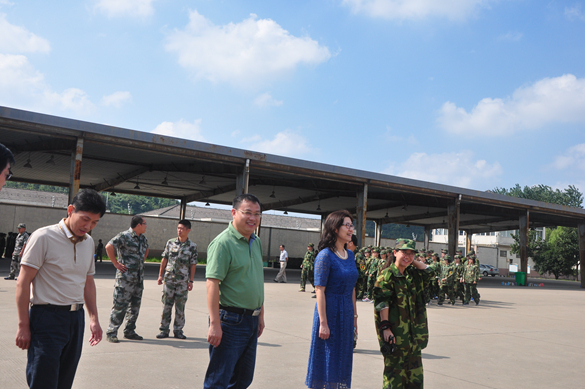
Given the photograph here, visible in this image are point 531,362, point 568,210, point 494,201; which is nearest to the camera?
point 531,362

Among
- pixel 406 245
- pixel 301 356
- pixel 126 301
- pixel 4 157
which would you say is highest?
pixel 4 157

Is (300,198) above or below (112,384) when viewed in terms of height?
above

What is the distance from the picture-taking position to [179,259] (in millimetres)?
7391

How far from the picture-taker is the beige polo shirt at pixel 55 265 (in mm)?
3111

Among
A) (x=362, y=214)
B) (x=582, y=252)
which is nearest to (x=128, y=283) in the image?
(x=362, y=214)

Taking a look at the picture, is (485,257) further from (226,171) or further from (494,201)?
(226,171)

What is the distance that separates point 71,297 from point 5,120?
14575 millimetres

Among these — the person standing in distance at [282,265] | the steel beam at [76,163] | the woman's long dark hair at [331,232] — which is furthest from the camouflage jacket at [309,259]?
the woman's long dark hair at [331,232]

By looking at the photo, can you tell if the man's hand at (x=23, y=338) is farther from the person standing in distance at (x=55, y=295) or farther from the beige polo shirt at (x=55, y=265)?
the beige polo shirt at (x=55, y=265)

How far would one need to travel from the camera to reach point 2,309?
887 cm

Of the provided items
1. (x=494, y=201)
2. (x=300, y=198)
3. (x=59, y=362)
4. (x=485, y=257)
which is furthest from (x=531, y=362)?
(x=485, y=257)

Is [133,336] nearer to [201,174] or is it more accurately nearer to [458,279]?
[458,279]

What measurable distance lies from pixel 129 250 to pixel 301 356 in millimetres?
2865

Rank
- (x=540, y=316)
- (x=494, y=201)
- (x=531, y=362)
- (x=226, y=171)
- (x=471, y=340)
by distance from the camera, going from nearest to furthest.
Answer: (x=531, y=362) → (x=471, y=340) → (x=540, y=316) → (x=226, y=171) → (x=494, y=201)
